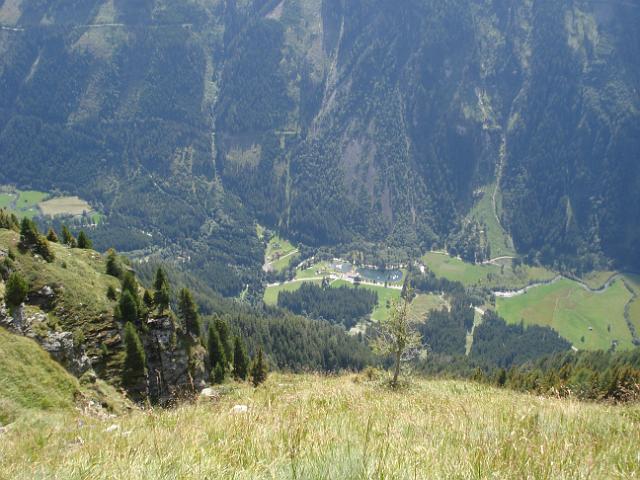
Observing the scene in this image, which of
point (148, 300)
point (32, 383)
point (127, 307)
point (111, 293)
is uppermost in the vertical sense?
point (111, 293)

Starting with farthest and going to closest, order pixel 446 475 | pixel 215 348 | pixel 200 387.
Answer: pixel 215 348
pixel 200 387
pixel 446 475

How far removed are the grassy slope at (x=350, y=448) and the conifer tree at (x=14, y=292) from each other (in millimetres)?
27348

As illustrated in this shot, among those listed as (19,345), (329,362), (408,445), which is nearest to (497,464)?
(408,445)

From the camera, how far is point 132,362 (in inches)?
1462

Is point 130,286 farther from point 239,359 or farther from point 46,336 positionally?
point 239,359

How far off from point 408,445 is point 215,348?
52896 mm

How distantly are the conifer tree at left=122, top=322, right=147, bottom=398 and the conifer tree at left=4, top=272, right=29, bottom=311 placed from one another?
27.8 feet

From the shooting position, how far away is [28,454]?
722 centimetres

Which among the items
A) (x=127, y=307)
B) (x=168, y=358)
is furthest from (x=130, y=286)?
(x=168, y=358)

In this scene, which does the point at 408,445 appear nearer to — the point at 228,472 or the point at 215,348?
the point at 228,472

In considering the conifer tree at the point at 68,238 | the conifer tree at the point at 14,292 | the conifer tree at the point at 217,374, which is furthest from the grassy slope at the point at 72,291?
the conifer tree at the point at 217,374

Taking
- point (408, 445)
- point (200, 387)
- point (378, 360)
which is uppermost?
point (408, 445)

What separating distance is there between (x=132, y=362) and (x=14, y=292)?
10748 millimetres

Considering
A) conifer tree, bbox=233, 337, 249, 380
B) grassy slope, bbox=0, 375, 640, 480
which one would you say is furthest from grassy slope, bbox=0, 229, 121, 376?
grassy slope, bbox=0, 375, 640, 480
